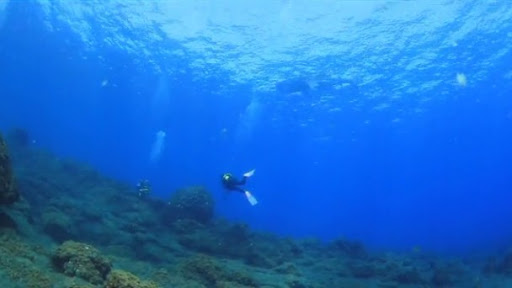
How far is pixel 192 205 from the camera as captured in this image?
18594mm

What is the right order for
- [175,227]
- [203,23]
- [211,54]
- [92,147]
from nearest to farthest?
[175,227] → [203,23] → [211,54] → [92,147]

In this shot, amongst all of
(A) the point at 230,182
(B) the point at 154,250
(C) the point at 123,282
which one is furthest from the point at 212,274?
(C) the point at 123,282

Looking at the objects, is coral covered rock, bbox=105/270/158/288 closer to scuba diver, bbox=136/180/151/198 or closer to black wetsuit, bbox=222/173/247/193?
black wetsuit, bbox=222/173/247/193

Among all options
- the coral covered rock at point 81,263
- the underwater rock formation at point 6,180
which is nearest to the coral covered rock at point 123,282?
the coral covered rock at point 81,263

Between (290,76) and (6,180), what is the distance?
3215cm

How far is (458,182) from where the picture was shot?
4439 inches

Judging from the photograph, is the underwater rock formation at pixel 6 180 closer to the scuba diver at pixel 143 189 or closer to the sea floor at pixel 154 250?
the sea floor at pixel 154 250

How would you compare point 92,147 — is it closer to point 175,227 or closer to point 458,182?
point 458,182

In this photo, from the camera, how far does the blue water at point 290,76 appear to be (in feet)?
94.2

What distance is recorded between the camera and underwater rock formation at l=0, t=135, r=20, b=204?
25.7 ft

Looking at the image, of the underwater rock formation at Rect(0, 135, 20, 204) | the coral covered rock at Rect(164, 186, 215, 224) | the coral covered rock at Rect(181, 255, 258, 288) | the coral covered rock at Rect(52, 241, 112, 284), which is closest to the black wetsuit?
the coral covered rock at Rect(181, 255, 258, 288)

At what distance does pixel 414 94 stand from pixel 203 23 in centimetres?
2189

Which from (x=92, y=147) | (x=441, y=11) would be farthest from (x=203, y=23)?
(x=92, y=147)

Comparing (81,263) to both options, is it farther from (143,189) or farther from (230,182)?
(143,189)
